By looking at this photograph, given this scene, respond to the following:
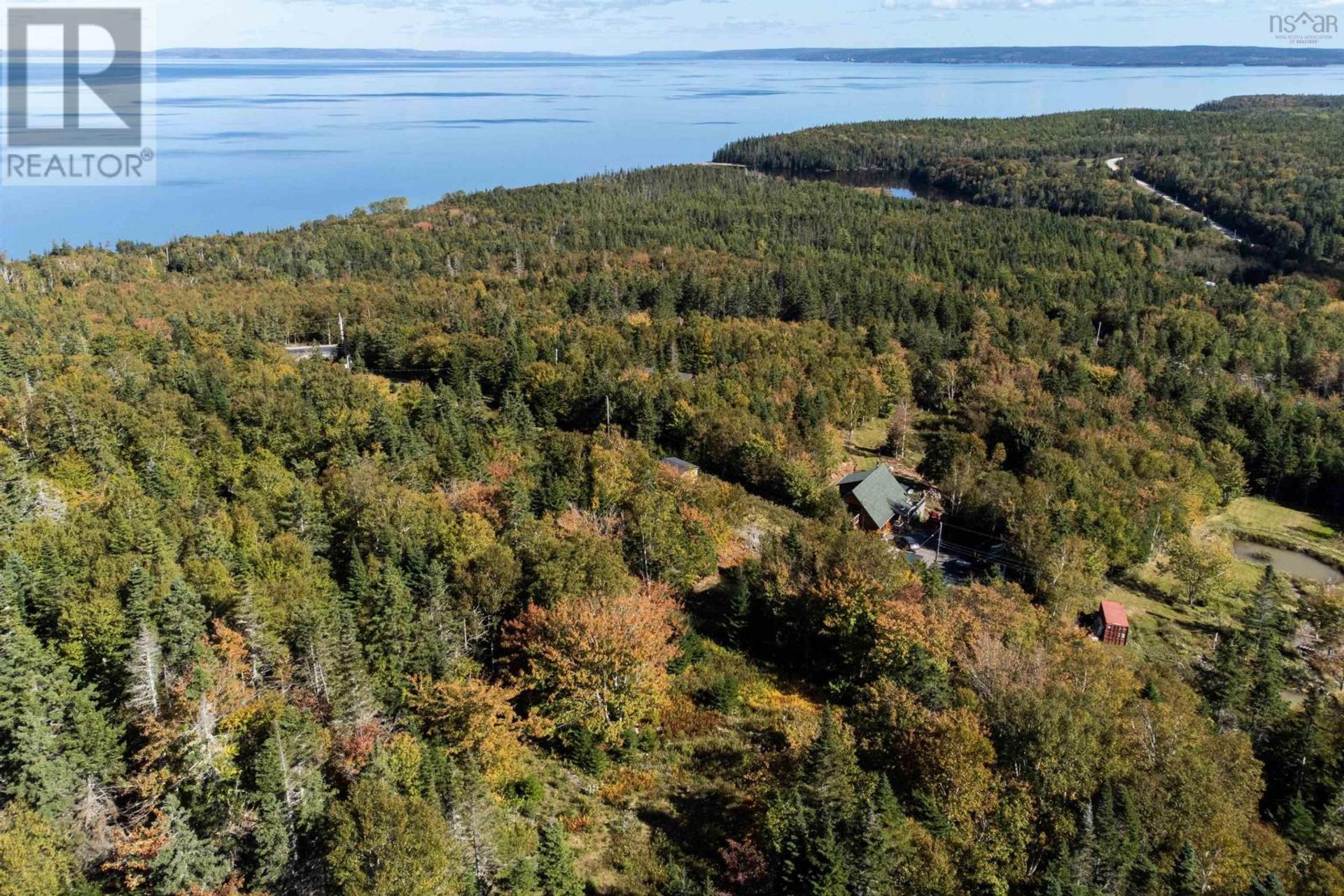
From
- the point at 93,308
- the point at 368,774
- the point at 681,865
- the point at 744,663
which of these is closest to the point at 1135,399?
the point at 744,663

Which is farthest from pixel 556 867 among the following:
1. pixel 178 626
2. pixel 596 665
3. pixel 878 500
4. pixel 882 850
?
pixel 878 500

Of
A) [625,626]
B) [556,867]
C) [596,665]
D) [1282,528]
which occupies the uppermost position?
[625,626]

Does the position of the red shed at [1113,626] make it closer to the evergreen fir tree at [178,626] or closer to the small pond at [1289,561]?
the small pond at [1289,561]

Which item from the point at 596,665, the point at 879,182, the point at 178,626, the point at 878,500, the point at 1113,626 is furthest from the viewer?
the point at 879,182

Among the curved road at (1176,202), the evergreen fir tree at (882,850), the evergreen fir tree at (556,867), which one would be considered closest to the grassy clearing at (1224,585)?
the evergreen fir tree at (882,850)

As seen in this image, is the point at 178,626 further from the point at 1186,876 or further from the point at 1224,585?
the point at 1224,585

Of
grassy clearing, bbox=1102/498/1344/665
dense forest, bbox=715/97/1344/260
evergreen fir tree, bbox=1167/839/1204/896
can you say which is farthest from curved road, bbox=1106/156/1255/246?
evergreen fir tree, bbox=1167/839/1204/896

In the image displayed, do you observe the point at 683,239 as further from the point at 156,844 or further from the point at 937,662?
the point at 156,844
